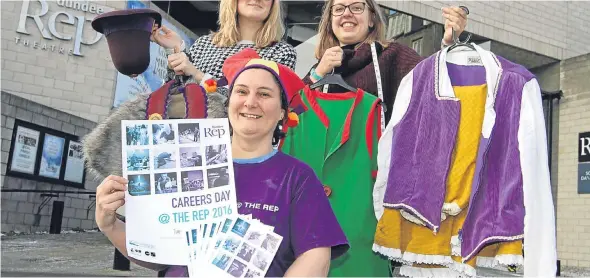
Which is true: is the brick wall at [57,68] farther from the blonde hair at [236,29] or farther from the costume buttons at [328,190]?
the costume buttons at [328,190]

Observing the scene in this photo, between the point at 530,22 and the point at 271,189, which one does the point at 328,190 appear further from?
the point at 530,22

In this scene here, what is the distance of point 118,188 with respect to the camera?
4.82ft

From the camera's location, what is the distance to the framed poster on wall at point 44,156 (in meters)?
9.51

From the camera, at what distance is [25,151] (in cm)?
968

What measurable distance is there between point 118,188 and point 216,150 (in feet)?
0.95

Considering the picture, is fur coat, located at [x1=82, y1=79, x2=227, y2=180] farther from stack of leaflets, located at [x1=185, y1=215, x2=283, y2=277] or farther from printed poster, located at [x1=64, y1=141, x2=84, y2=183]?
printed poster, located at [x1=64, y1=141, x2=84, y2=183]

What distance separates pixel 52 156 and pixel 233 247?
9.83 m

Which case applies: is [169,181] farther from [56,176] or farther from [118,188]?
[56,176]

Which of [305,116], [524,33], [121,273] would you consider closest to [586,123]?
[524,33]

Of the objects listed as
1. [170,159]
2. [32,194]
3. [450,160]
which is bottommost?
[32,194]

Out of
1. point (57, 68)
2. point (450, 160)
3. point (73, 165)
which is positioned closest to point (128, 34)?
point (450, 160)

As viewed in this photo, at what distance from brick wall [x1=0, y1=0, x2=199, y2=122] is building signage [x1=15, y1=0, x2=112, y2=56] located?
0.06 ft

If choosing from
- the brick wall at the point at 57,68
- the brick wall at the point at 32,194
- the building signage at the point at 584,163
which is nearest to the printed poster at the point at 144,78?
the brick wall at the point at 57,68

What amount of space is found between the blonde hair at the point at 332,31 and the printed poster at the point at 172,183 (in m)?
1.16
